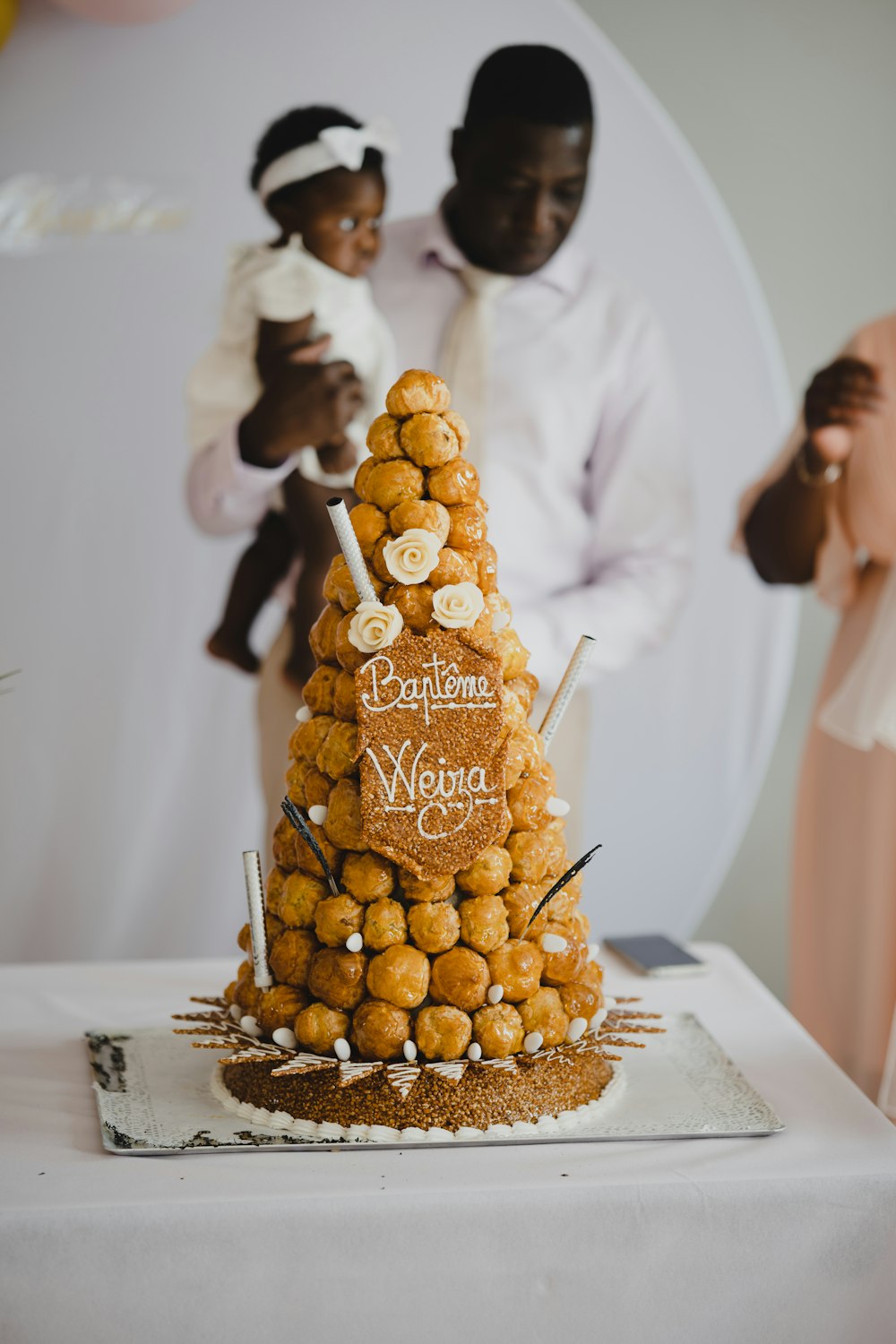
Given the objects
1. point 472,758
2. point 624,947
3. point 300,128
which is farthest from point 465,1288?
point 300,128

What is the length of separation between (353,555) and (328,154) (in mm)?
1795

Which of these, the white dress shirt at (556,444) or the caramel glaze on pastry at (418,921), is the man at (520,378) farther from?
the caramel glaze on pastry at (418,921)

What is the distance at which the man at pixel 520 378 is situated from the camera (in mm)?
2932

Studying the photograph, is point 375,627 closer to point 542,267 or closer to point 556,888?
point 556,888

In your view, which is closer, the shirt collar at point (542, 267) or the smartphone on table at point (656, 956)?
the smartphone on table at point (656, 956)

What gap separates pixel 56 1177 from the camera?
4.01 ft

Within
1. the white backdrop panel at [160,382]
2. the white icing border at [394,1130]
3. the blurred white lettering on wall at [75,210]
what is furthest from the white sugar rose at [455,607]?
the blurred white lettering on wall at [75,210]

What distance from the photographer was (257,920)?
1.44m

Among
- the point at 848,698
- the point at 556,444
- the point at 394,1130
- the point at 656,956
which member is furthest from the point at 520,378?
the point at 394,1130

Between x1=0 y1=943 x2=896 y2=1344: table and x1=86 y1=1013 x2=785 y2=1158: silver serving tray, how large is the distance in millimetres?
18

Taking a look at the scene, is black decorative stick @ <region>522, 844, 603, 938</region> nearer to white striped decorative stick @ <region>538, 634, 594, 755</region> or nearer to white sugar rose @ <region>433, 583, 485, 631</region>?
white striped decorative stick @ <region>538, 634, 594, 755</region>

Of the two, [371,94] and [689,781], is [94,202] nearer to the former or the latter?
[371,94]

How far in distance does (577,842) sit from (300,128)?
1666 mm

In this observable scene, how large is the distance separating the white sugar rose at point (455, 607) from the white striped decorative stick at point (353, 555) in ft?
0.23
